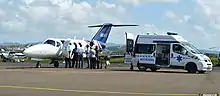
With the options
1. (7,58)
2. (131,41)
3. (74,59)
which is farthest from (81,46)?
(7,58)

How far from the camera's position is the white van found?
30.1m

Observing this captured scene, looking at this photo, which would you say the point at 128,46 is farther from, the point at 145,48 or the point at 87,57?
the point at 87,57

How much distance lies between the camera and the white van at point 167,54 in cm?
3011

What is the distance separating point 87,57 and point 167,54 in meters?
5.82

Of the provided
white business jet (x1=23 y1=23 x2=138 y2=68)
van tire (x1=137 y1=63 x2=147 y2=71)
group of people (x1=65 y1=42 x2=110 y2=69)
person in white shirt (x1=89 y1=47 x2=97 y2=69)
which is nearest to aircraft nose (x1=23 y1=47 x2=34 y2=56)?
white business jet (x1=23 y1=23 x2=138 y2=68)

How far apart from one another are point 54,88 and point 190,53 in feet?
50.8

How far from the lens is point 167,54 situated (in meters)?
31.0

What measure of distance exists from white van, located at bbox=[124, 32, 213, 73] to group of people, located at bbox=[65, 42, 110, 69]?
2.56 metres

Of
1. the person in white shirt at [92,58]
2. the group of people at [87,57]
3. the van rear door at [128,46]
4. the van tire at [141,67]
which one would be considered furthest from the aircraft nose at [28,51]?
the van tire at [141,67]

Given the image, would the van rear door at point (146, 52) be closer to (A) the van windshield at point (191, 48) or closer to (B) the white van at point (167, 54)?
(B) the white van at point (167, 54)

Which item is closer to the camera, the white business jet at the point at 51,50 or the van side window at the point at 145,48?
the van side window at the point at 145,48

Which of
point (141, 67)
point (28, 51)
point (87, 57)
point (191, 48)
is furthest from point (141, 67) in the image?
point (28, 51)

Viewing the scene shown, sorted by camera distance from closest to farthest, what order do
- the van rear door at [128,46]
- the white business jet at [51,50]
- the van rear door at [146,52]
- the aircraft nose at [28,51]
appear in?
1. the van rear door at [146,52]
2. the van rear door at [128,46]
3. the aircraft nose at [28,51]
4. the white business jet at [51,50]

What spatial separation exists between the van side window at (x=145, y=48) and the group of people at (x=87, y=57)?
3.08 meters
